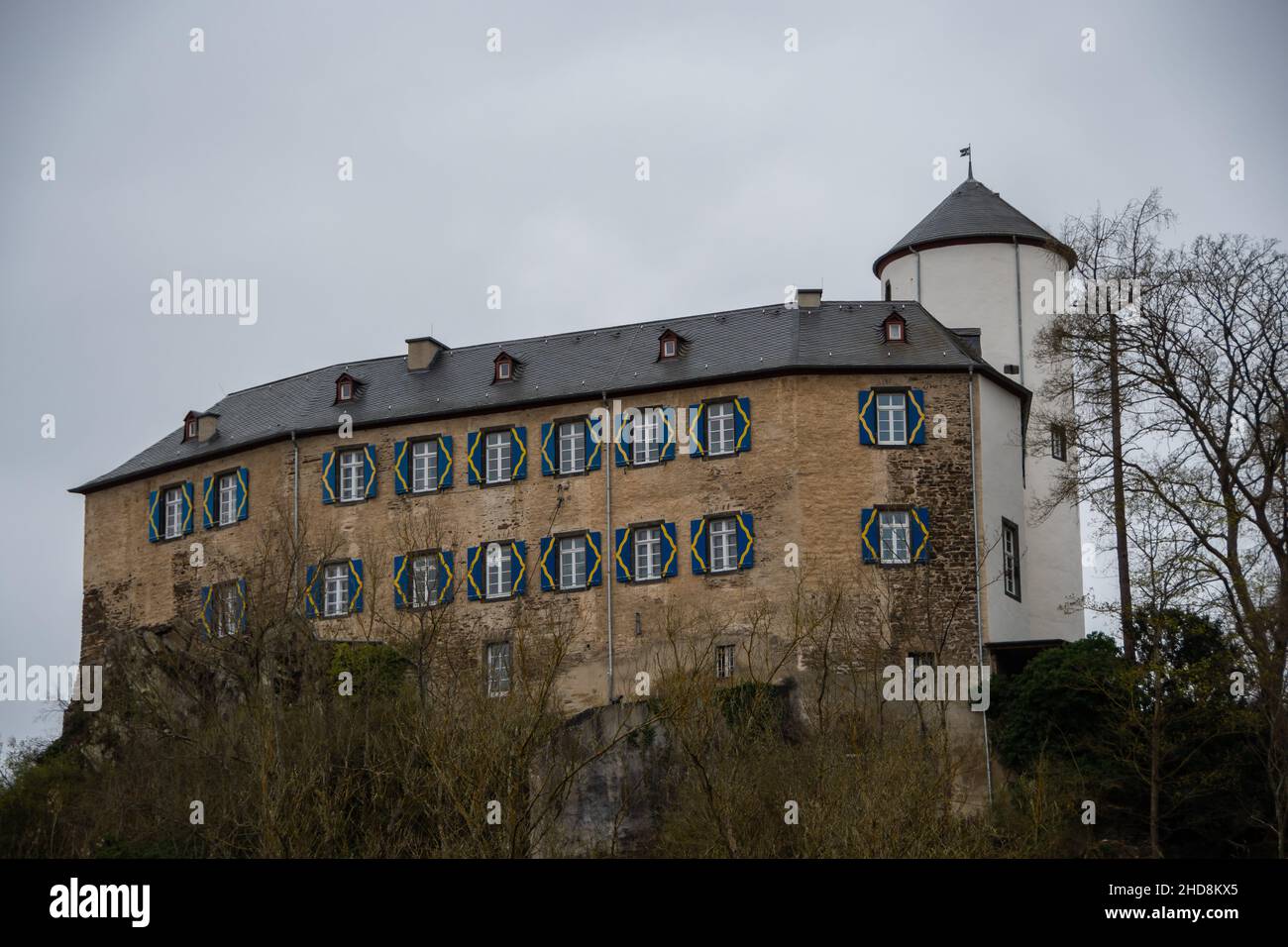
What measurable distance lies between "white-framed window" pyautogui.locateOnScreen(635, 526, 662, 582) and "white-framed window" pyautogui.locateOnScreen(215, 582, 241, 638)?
7.12 m

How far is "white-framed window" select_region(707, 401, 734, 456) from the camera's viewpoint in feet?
118

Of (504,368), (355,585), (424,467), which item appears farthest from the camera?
(504,368)

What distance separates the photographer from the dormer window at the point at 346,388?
133 feet

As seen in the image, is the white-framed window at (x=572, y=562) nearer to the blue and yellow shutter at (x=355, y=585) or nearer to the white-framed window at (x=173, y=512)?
the blue and yellow shutter at (x=355, y=585)

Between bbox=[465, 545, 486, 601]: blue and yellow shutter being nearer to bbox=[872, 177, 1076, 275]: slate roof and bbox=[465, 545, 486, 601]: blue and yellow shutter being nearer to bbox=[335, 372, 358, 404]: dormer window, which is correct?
bbox=[335, 372, 358, 404]: dormer window

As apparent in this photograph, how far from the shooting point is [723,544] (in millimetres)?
35312

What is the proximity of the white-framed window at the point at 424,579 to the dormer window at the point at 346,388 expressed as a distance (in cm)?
475

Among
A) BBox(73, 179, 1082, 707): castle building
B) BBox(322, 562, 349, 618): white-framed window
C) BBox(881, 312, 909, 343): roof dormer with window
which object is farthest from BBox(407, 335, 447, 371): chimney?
BBox(881, 312, 909, 343): roof dormer with window

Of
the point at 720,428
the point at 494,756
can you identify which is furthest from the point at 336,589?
the point at 494,756

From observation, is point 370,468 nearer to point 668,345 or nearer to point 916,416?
point 668,345

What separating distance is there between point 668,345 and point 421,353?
6121mm
